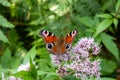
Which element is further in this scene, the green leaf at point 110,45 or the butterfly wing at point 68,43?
the green leaf at point 110,45

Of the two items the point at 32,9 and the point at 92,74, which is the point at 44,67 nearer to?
the point at 92,74

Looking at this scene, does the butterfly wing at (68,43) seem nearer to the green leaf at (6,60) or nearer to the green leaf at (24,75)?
the green leaf at (24,75)

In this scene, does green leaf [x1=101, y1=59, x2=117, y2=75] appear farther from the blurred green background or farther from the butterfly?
the butterfly

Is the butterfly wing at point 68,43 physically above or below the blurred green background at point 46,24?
below

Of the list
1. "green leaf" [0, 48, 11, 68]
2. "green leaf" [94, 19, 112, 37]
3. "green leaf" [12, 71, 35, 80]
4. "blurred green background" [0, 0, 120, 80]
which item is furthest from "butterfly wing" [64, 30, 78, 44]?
"green leaf" [0, 48, 11, 68]

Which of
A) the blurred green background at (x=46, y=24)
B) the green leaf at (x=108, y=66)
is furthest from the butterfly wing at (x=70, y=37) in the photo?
the green leaf at (x=108, y=66)

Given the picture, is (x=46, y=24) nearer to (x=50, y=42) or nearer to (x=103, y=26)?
(x=103, y=26)

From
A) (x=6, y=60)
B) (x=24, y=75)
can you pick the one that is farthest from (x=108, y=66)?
(x=24, y=75)
